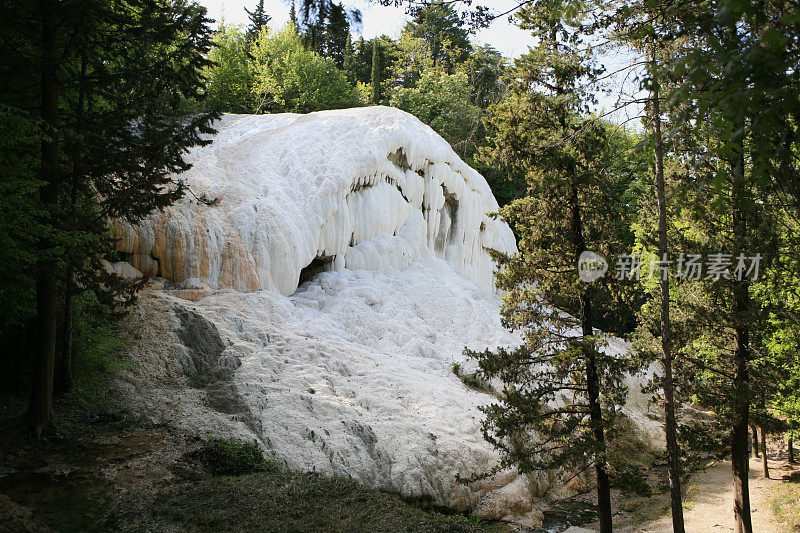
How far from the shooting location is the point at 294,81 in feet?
101

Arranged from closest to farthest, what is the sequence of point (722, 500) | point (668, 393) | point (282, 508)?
point (282, 508)
point (668, 393)
point (722, 500)

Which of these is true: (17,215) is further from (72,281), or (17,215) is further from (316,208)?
(316,208)

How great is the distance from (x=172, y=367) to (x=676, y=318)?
35.0 ft

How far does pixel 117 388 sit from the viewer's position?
9672 mm

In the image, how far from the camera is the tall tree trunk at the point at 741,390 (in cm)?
952

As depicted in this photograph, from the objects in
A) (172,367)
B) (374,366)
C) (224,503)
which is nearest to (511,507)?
(374,366)

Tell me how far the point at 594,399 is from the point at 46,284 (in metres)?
8.83

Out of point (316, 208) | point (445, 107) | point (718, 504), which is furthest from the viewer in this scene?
point (445, 107)

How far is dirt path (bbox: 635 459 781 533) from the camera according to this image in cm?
1112

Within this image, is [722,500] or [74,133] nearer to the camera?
[74,133]

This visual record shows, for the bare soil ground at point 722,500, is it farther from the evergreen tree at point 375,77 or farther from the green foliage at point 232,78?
the evergreen tree at point 375,77

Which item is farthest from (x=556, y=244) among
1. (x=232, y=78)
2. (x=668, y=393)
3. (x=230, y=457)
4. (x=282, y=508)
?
(x=232, y=78)

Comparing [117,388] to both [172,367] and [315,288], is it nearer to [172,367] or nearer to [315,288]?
[172,367]

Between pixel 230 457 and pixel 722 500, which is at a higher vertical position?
pixel 230 457
